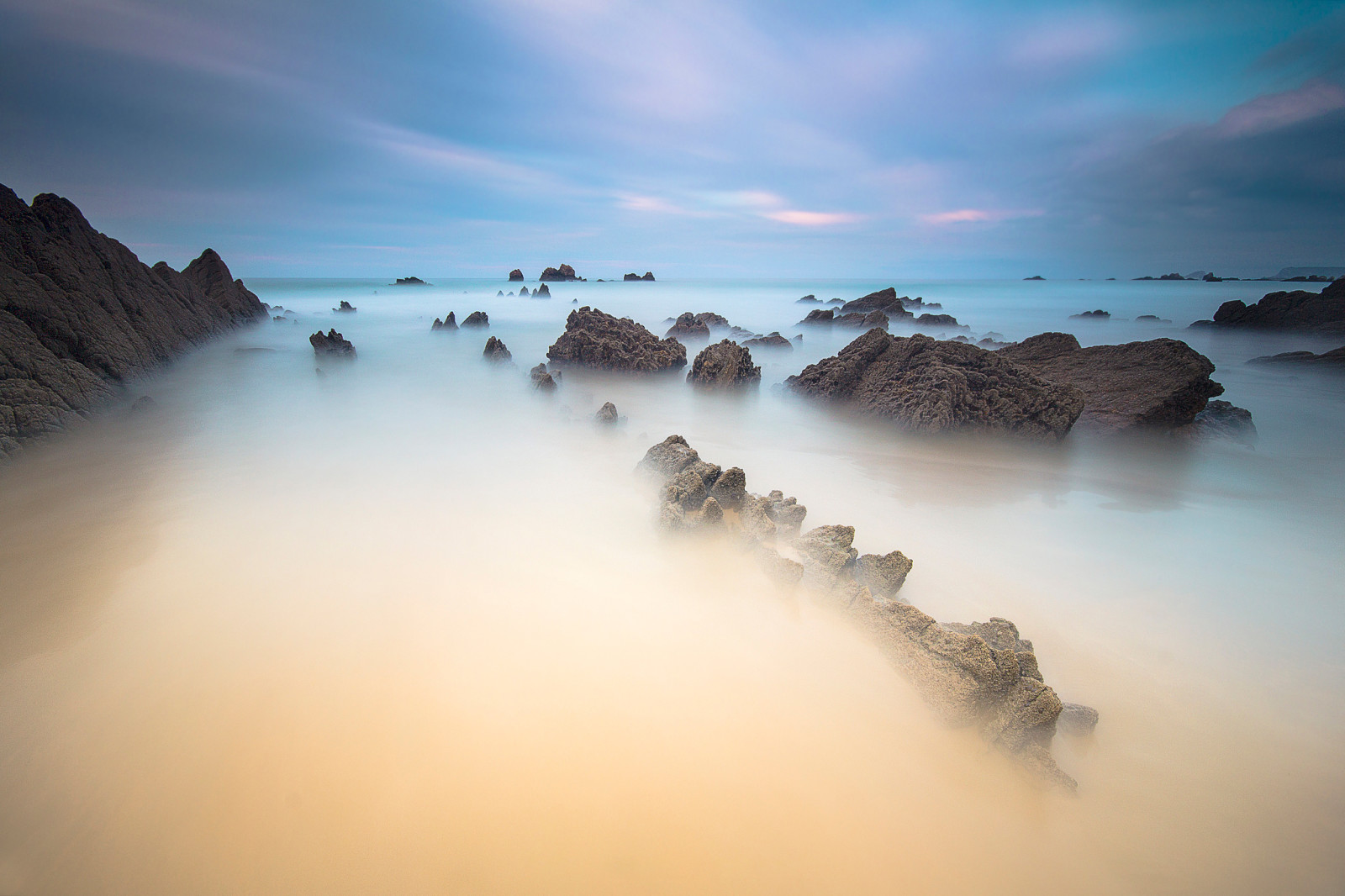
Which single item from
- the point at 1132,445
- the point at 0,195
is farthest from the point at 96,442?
the point at 1132,445

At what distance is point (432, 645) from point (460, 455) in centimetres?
301

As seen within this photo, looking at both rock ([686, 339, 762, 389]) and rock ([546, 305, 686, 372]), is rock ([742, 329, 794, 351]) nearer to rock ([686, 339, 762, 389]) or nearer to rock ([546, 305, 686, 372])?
rock ([546, 305, 686, 372])

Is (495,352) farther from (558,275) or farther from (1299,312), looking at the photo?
(558,275)

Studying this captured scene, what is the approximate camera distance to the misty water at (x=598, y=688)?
5.06 feet

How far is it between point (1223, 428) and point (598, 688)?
29.6ft

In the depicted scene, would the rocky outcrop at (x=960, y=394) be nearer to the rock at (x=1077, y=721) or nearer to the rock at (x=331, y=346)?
the rock at (x=1077, y=721)

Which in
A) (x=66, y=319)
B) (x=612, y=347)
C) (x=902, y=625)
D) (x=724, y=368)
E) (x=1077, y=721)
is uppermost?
(x=66, y=319)

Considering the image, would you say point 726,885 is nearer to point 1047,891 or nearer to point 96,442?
point 1047,891

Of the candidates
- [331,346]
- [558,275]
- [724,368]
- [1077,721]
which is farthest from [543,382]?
[558,275]

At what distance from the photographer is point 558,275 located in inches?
2028

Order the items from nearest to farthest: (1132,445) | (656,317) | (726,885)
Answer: (726,885) → (1132,445) → (656,317)

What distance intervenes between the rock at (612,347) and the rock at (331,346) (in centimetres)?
→ 476

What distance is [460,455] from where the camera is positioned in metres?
4.99

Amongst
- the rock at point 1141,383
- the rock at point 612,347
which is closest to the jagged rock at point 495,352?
the rock at point 612,347
